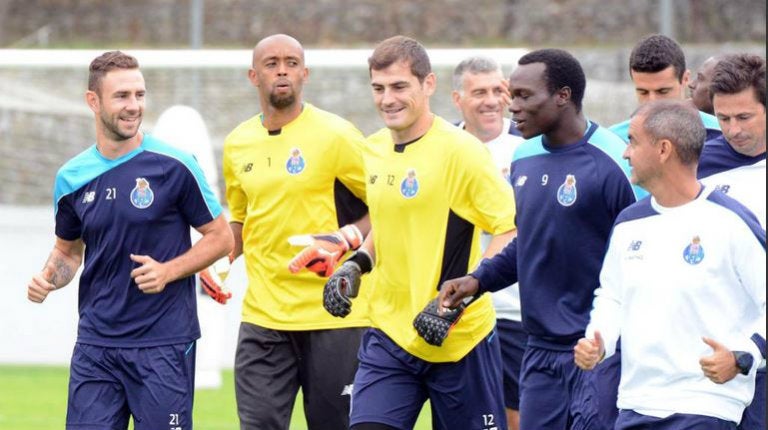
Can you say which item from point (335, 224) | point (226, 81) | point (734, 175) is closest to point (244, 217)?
point (335, 224)

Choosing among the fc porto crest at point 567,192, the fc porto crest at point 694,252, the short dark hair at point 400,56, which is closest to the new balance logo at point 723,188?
the fc porto crest at point 567,192

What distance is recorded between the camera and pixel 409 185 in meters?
7.15

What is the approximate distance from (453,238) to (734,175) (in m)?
1.35

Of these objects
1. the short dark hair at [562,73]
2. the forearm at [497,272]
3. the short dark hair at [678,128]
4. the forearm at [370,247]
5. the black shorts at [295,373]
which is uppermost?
the short dark hair at [562,73]

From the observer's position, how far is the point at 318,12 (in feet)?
76.5

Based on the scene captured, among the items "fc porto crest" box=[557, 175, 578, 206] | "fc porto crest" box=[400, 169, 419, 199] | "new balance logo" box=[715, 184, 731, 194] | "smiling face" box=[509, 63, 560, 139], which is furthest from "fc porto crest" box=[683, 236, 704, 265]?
"fc porto crest" box=[400, 169, 419, 199]

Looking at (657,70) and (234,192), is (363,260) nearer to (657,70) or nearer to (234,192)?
(234,192)

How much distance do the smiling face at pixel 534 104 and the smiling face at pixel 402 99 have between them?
550 mm

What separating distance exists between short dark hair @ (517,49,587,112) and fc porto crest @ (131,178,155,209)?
74.5 inches

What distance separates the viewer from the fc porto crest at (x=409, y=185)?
23.4ft

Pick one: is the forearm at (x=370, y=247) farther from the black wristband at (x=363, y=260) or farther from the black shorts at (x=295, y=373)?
the black shorts at (x=295, y=373)

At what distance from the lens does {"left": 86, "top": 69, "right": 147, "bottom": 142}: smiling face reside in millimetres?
7270

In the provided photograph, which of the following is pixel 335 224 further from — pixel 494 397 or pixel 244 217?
pixel 494 397

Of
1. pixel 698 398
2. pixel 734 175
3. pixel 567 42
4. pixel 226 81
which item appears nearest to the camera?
pixel 698 398
